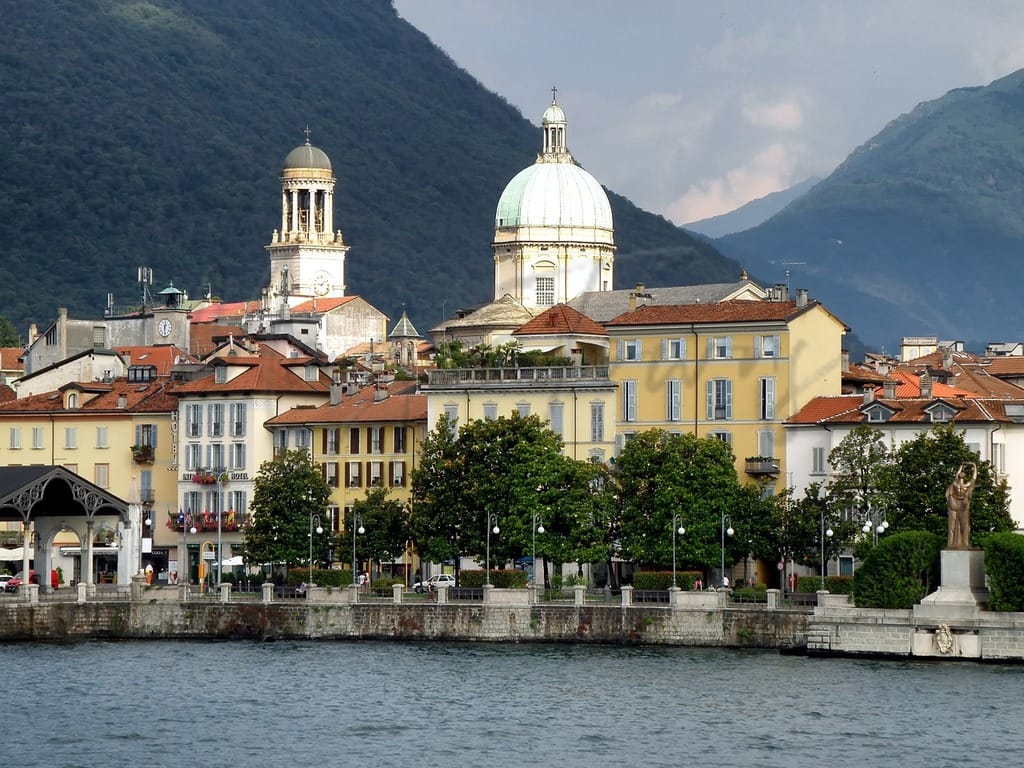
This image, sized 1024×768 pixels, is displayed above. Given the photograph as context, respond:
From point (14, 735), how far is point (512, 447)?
37.8 metres

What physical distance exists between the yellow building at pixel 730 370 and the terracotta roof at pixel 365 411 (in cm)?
1152

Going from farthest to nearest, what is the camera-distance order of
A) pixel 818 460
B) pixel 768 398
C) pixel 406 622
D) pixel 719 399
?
1. pixel 719 399
2. pixel 768 398
3. pixel 818 460
4. pixel 406 622

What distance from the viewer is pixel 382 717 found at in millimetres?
79812

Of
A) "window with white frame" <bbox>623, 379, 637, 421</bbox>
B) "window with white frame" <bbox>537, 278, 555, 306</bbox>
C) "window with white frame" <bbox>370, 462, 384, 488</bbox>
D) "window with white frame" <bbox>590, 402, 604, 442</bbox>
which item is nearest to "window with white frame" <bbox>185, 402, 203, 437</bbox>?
"window with white frame" <bbox>370, 462, 384, 488</bbox>

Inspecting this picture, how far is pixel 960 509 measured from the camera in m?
91.5

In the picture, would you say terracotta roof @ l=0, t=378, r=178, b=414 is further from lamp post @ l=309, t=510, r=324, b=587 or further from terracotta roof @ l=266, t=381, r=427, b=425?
lamp post @ l=309, t=510, r=324, b=587

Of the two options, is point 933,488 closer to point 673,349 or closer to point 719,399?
point 719,399

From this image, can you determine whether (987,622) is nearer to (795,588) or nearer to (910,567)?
(910,567)

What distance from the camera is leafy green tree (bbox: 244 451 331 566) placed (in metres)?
115

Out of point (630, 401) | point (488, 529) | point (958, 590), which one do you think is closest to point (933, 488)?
point (958, 590)

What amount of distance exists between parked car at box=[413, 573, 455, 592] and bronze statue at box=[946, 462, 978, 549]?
68.6 feet

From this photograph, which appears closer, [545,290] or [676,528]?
[676,528]

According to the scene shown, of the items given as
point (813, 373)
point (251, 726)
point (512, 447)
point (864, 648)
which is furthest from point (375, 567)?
point (251, 726)

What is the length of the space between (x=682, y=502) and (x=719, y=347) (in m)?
11.5
